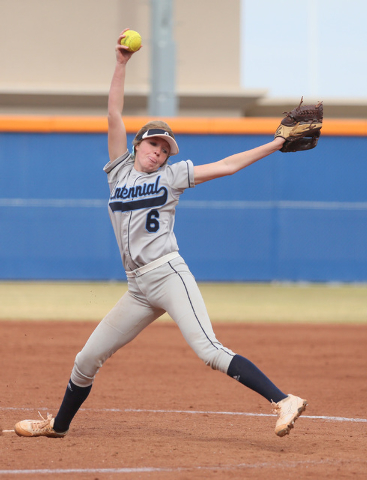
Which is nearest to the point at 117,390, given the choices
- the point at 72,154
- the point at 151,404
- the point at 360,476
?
the point at 151,404

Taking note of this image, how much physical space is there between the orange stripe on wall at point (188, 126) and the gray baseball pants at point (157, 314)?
10.8 m

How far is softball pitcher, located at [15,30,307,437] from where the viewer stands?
3834 mm

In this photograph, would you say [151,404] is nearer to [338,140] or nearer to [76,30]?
[338,140]

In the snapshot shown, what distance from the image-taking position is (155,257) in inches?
155

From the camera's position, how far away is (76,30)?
73.6ft

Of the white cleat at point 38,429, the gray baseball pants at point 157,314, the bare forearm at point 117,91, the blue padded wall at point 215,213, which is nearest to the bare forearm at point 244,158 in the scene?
the gray baseball pants at point 157,314

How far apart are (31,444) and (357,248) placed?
38.3 ft

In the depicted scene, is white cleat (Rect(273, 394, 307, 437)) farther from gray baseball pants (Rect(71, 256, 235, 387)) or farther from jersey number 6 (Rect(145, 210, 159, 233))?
jersey number 6 (Rect(145, 210, 159, 233))

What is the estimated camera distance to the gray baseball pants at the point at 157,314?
3.84 meters

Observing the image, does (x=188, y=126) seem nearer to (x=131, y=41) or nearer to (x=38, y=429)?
(x=131, y=41)

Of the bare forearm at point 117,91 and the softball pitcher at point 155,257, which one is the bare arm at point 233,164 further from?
the bare forearm at point 117,91

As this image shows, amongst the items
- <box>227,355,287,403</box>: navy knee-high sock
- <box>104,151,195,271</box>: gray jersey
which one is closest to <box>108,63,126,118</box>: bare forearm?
<box>104,151,195,271</box>: gray jersey

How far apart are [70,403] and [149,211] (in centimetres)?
117

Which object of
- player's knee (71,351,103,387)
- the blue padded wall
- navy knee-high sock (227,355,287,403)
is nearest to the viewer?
navy knee-high sock (227,355,287,403)
